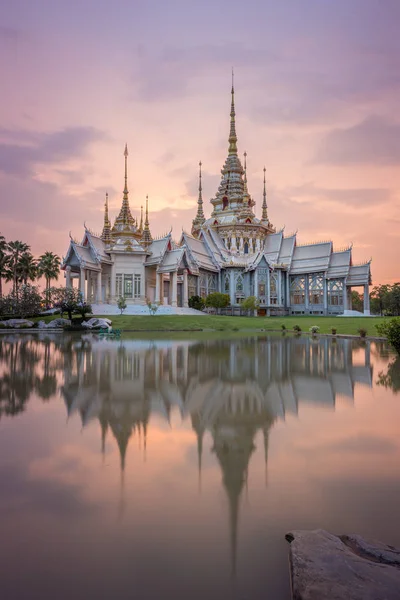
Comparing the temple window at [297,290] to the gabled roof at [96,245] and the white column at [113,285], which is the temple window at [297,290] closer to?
the white column at [113,285]

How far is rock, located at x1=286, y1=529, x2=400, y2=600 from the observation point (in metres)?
2.31

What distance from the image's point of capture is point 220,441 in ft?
16.8

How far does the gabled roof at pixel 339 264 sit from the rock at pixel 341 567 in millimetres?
50995

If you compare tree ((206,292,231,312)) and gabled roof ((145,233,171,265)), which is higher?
gabled roof ((145,233,171,265))

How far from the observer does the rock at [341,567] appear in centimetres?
231

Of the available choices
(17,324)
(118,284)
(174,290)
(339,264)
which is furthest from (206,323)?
(339,264)

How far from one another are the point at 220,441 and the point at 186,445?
431 mm

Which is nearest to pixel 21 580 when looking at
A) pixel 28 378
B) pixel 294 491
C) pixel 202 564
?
pixel 202 564

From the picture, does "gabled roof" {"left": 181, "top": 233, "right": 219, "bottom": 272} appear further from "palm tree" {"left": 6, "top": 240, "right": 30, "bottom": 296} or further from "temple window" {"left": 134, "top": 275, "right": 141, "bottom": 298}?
"palm tree" {"left": 6, "top": 240, "right": 30, "bottom": 296}

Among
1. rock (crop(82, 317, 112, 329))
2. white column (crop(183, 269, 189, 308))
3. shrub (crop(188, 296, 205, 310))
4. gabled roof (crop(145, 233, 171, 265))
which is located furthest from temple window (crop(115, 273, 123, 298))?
→ rock (crop(82, 317, 112, 329))

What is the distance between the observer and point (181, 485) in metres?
3.84

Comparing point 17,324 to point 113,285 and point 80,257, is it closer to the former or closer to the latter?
point 80,257

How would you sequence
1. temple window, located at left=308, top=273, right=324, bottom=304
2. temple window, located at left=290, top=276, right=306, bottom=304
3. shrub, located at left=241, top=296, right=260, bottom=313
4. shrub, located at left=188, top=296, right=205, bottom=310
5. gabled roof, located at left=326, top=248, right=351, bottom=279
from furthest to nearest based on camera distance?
temple window, located at left=290, top=276, right=306, bottom=304
temple window, located at left=308, top=273, right=324, bottom=304
gabled roof, located at left=326, top=248, right=351, bottom=279
shrub, located at left=188, top=296, right=205, bottom=310
shrub, located at left=241, top=296, right=260, bottom=313

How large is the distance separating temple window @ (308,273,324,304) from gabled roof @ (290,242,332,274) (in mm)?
1189
